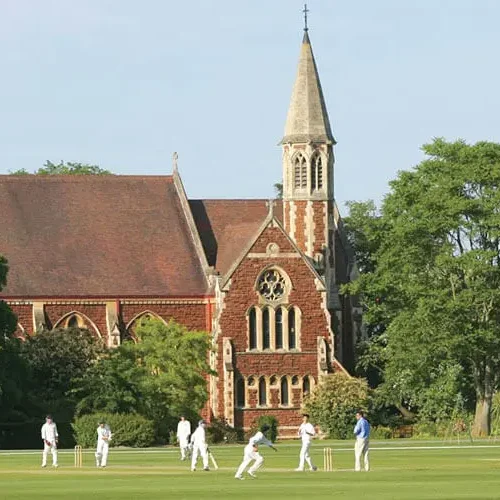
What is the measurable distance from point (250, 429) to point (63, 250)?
11900mm

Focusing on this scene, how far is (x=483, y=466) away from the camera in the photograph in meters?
48.7

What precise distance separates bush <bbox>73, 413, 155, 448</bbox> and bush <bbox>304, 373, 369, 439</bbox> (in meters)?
12.0

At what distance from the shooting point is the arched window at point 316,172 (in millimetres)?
87438

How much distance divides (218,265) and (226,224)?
3.03m

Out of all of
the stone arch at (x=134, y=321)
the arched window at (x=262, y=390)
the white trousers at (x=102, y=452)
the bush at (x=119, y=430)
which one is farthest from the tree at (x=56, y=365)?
the white trousers at (x=102, y=452)

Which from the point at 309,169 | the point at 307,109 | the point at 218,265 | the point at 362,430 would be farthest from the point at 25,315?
the point at 362,430

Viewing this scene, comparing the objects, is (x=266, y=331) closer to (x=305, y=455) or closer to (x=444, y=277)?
(x=444, y=277)

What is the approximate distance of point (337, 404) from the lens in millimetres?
80625

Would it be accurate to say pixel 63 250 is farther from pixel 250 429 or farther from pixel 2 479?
pixel 2 479

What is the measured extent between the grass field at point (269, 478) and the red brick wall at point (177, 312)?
2413 cm

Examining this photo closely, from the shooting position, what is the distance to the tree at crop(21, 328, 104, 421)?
73.1 metres

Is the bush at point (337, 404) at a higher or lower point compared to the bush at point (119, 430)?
higher

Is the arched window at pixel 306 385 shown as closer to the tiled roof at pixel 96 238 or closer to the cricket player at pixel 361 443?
the tiled roof at pixel 96 238

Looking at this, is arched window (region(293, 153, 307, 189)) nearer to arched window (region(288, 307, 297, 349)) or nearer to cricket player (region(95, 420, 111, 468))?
arched window (region(288, 307, 297, 349))
